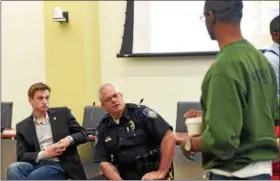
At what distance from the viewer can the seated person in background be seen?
10.7 feet

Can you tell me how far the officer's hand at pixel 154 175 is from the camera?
2.80 metres

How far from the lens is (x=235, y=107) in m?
1.46

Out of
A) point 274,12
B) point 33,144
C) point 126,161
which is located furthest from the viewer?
point 274,12

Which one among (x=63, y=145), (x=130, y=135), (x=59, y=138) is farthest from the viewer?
(x=59, y=138)

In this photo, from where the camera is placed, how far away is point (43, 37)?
18.8ft

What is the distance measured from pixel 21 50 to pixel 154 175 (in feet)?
11.9

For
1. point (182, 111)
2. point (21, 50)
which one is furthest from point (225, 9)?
point (21, 50)

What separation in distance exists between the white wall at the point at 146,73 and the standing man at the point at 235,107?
363 centimetres

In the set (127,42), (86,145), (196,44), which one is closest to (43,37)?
(127,42)

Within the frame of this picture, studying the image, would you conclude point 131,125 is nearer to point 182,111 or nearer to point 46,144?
point 46,144

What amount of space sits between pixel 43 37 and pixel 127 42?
108 cm

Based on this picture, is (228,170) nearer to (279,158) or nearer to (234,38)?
(279,158)

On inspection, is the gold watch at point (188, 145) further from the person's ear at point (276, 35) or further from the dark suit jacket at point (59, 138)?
the dark suit jacket at point (59, 138)

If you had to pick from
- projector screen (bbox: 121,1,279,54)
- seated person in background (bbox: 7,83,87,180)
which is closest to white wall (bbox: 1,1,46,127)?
projector screen (bbox: 121,1,279,54)
